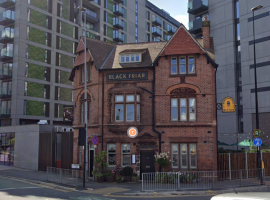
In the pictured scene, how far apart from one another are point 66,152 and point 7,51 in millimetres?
26951

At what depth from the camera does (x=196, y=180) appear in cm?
2006

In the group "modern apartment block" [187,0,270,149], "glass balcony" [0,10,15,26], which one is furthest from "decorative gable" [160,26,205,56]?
"glass balcony" [0,10,15,26]

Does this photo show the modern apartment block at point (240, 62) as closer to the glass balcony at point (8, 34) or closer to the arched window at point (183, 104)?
the arched window at point (183, 104)

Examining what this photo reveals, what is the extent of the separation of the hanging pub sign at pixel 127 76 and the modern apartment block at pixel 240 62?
22196 mm

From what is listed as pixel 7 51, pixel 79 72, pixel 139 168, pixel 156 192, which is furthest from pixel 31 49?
pixel 156 192

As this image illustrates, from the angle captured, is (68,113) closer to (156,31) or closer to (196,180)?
(196,180)

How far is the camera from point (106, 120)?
76.3 ft

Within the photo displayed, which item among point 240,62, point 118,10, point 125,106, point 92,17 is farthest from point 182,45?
point 118,10

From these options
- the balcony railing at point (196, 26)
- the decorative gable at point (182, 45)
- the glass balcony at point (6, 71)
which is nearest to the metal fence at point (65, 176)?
the decorative gable at point (182, 45)

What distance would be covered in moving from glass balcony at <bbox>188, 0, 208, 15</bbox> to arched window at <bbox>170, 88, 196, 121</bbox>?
1222 inches

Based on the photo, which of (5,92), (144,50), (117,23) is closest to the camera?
(144,50)

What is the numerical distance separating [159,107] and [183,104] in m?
1.72

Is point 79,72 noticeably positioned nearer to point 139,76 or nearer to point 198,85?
point 139,76

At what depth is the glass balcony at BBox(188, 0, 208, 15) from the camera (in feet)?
162
